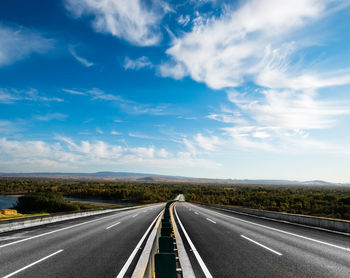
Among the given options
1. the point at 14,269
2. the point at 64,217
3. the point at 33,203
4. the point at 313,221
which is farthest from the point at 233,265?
the point at 33,203

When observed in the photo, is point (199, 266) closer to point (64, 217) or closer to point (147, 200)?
point (64, 217)

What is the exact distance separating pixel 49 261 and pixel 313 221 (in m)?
15.0

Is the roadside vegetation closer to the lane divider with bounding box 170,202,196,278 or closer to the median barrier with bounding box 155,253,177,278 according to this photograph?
the lane divider with bounding box 170,202,196,278

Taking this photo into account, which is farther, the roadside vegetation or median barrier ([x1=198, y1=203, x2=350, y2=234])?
the roadside vegetation

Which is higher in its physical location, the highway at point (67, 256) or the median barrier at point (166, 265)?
the median barrier at point (166, 265)

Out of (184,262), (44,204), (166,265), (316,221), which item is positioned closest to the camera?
(166,265)

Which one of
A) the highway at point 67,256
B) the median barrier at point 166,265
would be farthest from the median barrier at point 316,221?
the median barrier at point 166,265

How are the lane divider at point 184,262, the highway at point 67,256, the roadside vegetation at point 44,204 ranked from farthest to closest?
the roadside vegetation at point 44,204 < the highway at point 67,256 < the lane divider at point 184,262

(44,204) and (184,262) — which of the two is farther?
(44,204)

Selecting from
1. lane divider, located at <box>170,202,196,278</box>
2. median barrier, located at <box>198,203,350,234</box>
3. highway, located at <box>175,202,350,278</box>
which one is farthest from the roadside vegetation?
highway, located at <box>175,202,350,278</box>

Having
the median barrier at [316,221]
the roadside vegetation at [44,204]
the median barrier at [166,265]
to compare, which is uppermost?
the median barrier at [166,265]

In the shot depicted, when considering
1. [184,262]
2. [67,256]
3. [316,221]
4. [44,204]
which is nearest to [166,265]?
[184,262]

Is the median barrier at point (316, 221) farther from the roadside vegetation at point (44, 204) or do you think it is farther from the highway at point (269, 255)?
the roadside vegetation at point (44, 204)

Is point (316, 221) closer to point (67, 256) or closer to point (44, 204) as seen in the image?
point (67, 256)
